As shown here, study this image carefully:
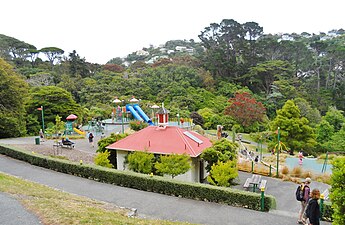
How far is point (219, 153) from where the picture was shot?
1417cm

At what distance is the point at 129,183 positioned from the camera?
13055mm

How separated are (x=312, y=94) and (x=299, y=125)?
2360 centimetres

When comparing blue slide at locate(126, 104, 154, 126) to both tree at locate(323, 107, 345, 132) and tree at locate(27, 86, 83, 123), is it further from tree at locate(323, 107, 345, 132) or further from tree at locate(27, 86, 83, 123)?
tree at locate(323, 107, 345, 132)

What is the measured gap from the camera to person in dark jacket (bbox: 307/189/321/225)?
7.87 meters

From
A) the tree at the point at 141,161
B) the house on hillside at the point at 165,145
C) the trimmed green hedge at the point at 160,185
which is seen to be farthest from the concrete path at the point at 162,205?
the house on hillside at the point at 165,145

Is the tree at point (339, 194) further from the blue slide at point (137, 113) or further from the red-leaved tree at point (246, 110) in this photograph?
the red-leaved tree at point (246, 110)

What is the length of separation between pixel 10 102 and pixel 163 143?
16284mm

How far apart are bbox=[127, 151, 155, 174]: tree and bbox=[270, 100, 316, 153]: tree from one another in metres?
15.0

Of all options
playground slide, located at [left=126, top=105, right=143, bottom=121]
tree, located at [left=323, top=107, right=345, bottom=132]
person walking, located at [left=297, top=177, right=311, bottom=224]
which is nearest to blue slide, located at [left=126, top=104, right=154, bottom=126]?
playground slide, located at [left=126, top=105, right=143, bottom=121]

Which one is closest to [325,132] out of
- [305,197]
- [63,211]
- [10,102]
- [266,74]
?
[266,74]

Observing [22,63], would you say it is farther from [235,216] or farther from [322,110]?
[235,216]

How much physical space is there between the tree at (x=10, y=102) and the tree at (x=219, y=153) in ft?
58.2

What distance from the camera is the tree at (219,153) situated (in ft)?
46.4

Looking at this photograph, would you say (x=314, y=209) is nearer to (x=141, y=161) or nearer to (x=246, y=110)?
(x=141, y=161)
